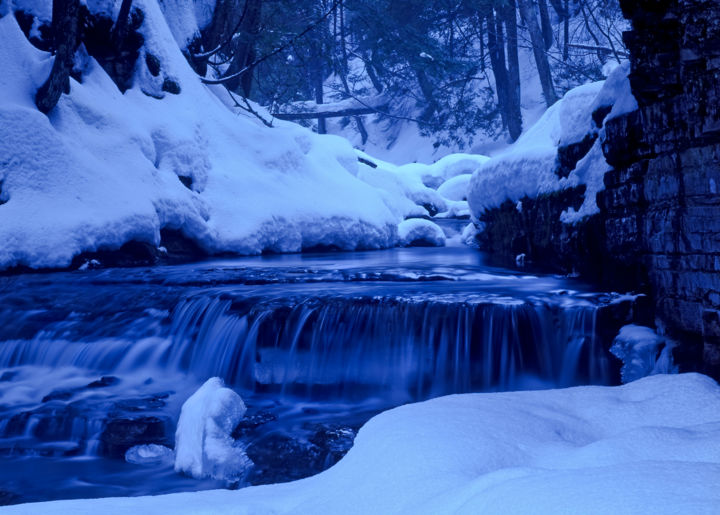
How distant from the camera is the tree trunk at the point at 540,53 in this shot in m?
19.8

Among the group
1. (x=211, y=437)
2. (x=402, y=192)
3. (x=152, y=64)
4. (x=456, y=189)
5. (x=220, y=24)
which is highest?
(x=220, y=24)

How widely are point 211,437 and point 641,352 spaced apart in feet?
8.09

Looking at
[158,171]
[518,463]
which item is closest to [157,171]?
[158,171]

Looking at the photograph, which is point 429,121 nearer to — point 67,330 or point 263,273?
point 263,273

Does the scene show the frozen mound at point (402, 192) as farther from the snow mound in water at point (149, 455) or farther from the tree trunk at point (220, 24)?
the snow mound in water at point (149, 455)

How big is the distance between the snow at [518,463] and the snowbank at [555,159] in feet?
7.78

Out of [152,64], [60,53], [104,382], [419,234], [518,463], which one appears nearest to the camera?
[518,463]

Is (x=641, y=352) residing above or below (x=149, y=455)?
above

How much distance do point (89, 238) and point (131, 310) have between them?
252cm

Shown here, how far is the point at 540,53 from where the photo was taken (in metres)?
20.4

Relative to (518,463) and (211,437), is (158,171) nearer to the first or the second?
(211,437)

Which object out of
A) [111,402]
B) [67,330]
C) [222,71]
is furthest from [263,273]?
[222,71]

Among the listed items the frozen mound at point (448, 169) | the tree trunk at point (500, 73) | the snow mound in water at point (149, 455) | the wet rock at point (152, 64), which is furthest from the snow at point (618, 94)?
the tree trunk at point (500, 73)

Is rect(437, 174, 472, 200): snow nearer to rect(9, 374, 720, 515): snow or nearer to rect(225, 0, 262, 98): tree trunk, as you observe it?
rect(225, 0, 262, 98): tree trunk
